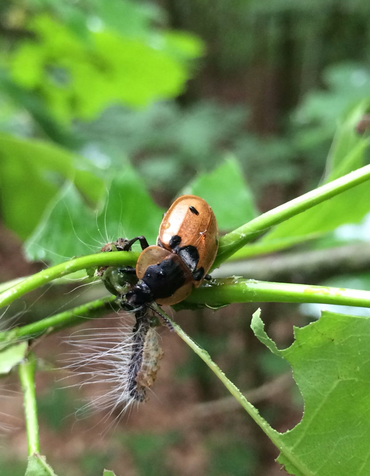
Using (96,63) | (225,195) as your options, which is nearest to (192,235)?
(225,195)

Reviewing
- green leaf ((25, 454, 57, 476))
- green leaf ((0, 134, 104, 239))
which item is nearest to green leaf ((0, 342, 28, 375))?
green leaf ((25, 454, 57, 476))

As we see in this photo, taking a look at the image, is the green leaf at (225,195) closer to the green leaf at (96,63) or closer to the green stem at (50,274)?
the green stem at (50,274)

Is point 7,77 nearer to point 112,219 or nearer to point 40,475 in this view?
point 112,219

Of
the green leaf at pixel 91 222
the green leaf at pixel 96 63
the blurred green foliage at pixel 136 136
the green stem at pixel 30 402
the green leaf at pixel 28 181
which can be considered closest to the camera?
the green stem at pixel 30 402

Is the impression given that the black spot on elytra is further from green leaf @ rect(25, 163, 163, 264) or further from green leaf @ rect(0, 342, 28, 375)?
green leaf @ rect(0, 342, 28, 375)

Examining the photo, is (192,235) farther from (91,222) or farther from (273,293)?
(91,222)

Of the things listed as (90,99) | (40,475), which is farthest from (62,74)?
(40,475)

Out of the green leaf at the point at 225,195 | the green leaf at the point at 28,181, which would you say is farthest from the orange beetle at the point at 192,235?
the green leaf at the point at 28,181
